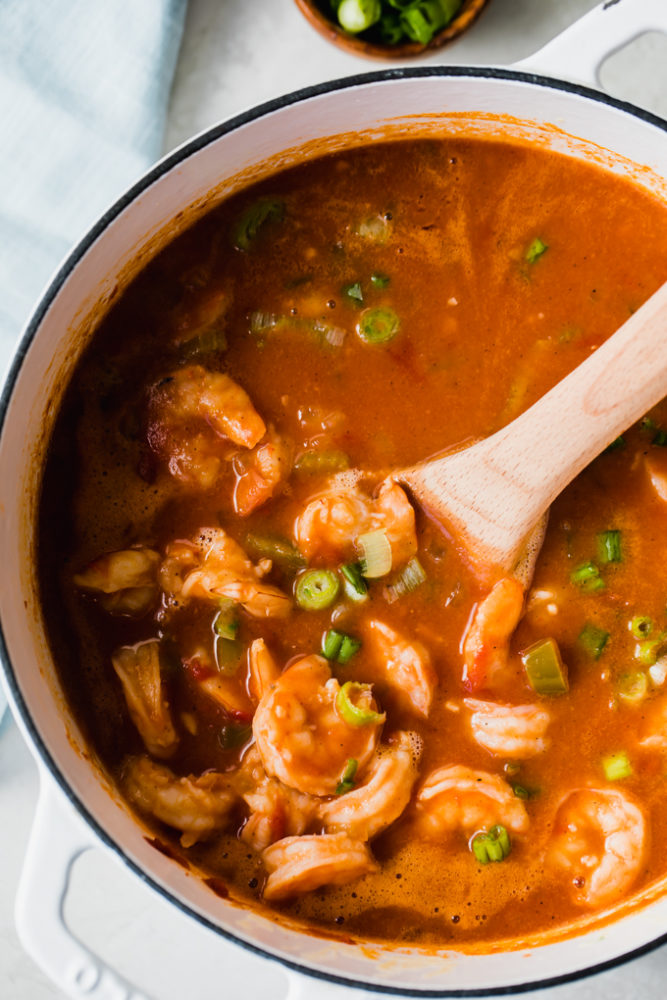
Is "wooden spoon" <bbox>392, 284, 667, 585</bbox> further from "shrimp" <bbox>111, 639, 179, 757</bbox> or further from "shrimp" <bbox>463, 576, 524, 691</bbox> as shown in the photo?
"shrimp" <bbox>111, 639, 179, 757</bbox>

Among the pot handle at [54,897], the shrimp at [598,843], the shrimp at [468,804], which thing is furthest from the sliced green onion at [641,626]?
the pot handle at [54,897]

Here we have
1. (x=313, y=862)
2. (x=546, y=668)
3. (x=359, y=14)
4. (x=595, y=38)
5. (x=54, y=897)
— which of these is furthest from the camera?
(x=359, y=14)

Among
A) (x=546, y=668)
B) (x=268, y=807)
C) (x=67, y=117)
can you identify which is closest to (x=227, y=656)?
(x=268, y=807)

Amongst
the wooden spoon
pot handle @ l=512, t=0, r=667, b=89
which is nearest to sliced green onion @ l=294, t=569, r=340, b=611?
the wooden spoon

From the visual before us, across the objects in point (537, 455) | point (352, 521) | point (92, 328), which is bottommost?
point (352, 521)

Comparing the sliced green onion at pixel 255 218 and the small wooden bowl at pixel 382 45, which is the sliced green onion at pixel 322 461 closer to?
the sliced green onion at pixel 255 218

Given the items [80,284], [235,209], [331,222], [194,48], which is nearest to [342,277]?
[331,222]

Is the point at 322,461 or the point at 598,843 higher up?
the point at 322,461

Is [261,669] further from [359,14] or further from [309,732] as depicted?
[359,14]
